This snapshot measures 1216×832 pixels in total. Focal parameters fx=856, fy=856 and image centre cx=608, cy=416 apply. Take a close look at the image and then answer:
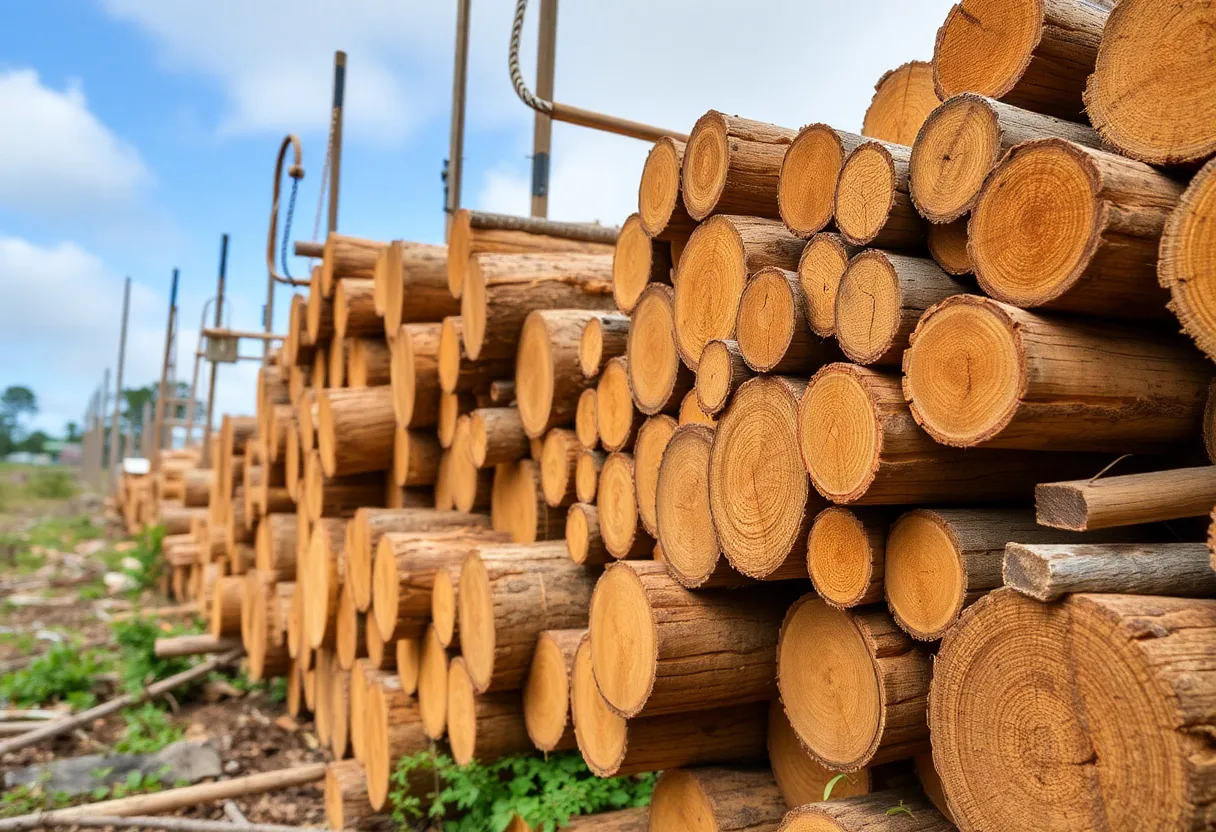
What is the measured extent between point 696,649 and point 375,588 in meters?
1.80

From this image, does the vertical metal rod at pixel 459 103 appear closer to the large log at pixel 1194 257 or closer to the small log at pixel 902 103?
the small log at pixel 902 103

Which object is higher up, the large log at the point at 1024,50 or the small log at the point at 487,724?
the large log at the point at 1024,50

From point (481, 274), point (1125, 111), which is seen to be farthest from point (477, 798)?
point (1125, 111)

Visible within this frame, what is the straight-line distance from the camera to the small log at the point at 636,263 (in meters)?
2.59

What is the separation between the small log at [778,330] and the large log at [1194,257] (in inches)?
28.0

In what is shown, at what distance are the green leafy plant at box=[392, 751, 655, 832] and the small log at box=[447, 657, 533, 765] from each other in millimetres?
43

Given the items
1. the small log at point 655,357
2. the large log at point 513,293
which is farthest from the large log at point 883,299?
the large log at point 513,293

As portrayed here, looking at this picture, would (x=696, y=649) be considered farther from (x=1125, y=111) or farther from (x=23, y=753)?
(x=23, y=753)

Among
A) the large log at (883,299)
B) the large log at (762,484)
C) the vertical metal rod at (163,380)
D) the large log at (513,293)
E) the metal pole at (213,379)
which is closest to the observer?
the large log at (883,299)

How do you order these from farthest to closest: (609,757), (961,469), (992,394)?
(609,757) < (961,469) < (992,394)

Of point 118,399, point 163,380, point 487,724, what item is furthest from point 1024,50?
point 118,399

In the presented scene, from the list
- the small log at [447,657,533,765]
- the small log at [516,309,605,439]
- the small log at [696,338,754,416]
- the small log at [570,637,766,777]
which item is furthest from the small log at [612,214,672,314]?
the small log at [447,657,533,765]

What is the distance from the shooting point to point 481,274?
335cm

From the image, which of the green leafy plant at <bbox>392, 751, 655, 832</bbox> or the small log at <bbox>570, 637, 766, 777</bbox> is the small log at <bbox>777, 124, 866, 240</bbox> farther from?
the green leafy plant at <bbox>392, 751, 655, 832</bbox>
